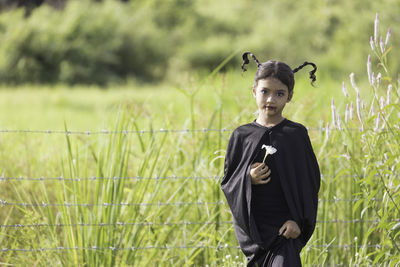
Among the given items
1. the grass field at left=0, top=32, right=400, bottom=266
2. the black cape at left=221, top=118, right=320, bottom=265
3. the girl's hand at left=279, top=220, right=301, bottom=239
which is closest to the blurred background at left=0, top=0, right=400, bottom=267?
the grass field at left=0, top=32, right=400, bottom=266

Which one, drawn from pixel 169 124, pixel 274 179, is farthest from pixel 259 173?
pixel 169 124

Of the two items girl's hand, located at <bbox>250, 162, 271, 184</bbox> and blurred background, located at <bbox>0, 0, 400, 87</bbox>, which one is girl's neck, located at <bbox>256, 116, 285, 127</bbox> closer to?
girl's hand, located at <bbox>250, 162, 271, 184</bbox>

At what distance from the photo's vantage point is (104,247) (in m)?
3.28

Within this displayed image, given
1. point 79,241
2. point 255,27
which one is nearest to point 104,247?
point 79,241

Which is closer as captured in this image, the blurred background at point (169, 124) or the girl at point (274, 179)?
the girl at point (274, 179)

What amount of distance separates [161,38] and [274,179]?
71.0 ft

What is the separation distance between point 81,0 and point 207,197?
2094 centimetres

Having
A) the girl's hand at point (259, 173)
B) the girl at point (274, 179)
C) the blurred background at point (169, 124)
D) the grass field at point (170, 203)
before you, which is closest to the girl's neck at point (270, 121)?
the girl at point (274, 179)

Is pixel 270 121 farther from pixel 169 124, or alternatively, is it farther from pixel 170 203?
pixel 169 124

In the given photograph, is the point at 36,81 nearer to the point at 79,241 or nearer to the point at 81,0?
the point at 81,0

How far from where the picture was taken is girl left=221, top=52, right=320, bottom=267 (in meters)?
2.32

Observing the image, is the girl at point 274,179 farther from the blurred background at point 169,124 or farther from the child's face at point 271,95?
the blurred background at point 169,124

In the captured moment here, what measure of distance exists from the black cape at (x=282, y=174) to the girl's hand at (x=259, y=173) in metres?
0.02

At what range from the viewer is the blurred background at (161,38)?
18.3 m
